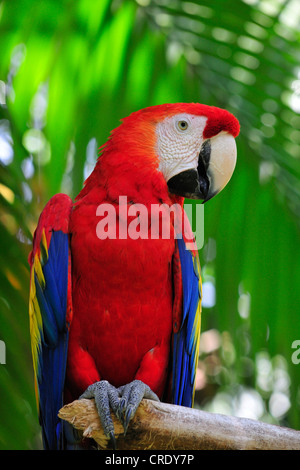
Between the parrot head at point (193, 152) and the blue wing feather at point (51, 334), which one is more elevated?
the parrot head at point (193, 152)

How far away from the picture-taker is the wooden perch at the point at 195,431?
4.10ft

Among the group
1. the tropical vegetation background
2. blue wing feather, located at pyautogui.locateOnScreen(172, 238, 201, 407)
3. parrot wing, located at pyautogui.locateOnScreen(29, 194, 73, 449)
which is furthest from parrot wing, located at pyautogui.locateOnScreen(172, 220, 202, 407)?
parrot wing, located at pyautogui.locateOnScreen(29, 194, 73, 449)

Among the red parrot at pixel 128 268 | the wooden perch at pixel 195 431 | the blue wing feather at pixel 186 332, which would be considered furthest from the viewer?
the blue wing feather at pixel 186 332

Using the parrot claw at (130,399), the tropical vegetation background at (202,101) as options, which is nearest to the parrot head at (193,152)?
the tropical vegetation background at (202,101)

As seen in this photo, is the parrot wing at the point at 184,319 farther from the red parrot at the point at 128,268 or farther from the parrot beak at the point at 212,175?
the parrot beak at the point at 212,175

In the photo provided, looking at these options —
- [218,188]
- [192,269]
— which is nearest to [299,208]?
[218,188]

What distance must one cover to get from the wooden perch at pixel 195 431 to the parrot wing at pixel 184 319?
41 cm

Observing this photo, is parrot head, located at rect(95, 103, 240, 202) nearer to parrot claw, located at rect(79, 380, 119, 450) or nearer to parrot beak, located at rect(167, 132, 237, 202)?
parrot beak, located at rect(167, 132, 237, 202)

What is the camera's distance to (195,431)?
1.25 m

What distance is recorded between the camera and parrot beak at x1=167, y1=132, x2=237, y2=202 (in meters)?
1.75

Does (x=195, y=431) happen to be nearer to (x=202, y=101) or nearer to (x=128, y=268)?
(x=128, y=268)

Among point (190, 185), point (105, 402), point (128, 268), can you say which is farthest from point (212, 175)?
point (105, 402)

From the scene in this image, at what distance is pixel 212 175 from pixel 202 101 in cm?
32

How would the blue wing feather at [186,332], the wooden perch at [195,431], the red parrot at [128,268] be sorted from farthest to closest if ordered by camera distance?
1. the blue wing feather at [186,332]
2. the red parrot at [128,268]
3. the wooden perch at [195,431]
